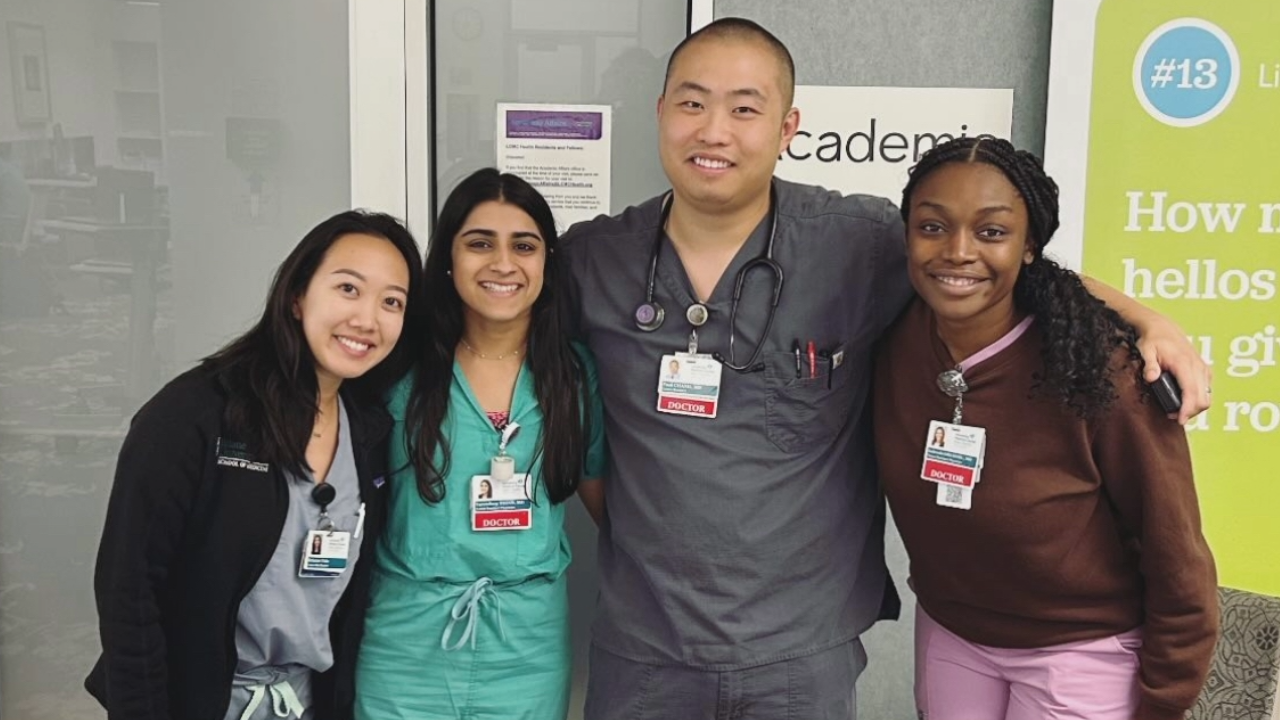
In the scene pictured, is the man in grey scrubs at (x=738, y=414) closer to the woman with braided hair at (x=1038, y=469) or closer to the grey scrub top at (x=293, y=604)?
the woman with braided hair at (x=1038, y=469)

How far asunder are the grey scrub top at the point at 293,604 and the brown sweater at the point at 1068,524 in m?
0.95

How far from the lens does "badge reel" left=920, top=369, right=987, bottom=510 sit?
1624 millimetres

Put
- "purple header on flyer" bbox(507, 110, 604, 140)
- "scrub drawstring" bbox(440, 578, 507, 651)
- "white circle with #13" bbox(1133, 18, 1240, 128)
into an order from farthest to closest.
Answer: "purple header on flyer" bbox(507, 110, 604, 140)
"white circle with #13" bbox(1133, 18, 1240, 128)
"scrub drawstring" bbox(440, 578, 507, 651)

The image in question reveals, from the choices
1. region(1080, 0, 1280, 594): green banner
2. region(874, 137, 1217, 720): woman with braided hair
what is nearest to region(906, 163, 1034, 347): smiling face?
region(874, 137, 1217, 720): woman with braided hair

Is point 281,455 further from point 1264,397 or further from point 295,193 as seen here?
point 1264,397

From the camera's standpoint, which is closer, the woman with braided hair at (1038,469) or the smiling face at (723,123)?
the woman with braided hair at (1038,469)

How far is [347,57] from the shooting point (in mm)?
2412

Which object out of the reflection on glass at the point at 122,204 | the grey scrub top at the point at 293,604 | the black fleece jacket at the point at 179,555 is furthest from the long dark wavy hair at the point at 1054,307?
the reflection on glass at the point at 122,204

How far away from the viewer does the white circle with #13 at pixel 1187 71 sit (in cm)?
225

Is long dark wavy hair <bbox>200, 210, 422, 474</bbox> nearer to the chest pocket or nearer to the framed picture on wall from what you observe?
the chest pocket

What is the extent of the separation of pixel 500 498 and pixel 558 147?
964 mm

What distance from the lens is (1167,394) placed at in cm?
153

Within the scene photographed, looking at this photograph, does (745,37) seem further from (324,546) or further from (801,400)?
(324,546)

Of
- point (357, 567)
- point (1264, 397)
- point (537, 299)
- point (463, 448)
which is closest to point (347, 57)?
point (537, 299)
